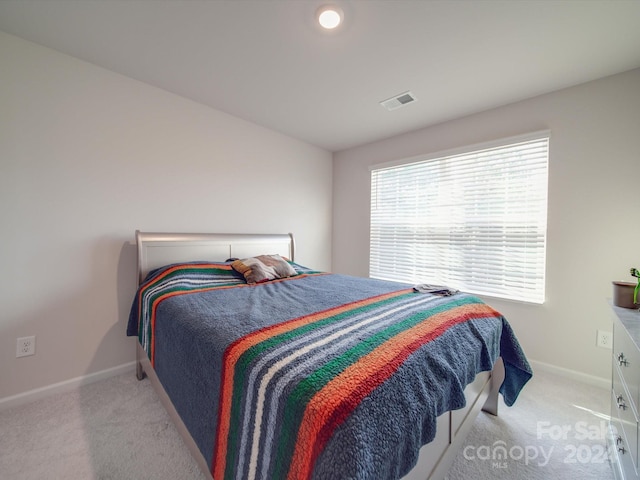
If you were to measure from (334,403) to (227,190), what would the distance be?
2.40 m

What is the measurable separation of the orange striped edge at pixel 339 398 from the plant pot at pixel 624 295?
134 cm

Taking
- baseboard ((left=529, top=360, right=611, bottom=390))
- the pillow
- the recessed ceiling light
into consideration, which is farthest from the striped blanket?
the recessed ceiling light

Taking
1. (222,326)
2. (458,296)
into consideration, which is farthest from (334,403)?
(458,296)

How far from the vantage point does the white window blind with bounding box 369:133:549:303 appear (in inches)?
88.1

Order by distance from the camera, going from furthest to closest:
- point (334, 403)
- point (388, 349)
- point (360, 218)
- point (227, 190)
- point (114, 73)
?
point (360, 218) → point (227, 190) → point (114, 73) → point (388, 349) → point (334, 403)


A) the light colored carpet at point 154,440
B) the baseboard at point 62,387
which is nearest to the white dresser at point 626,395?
the light colored carpet at point 154,440

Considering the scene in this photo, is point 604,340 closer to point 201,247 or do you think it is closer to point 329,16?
point 329,16

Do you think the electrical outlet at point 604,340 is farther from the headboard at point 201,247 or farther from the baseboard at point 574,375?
the headboard at point 201,247

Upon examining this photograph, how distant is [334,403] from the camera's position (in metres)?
0.64

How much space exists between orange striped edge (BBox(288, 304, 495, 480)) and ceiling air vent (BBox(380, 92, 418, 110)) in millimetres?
2119

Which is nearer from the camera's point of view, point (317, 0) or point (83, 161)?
point (317, 0)

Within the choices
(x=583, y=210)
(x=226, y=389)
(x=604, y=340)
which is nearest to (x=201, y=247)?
(x=226, y=389)

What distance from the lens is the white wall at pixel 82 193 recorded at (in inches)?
64.3

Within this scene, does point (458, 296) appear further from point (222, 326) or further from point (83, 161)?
point (83, 161)
